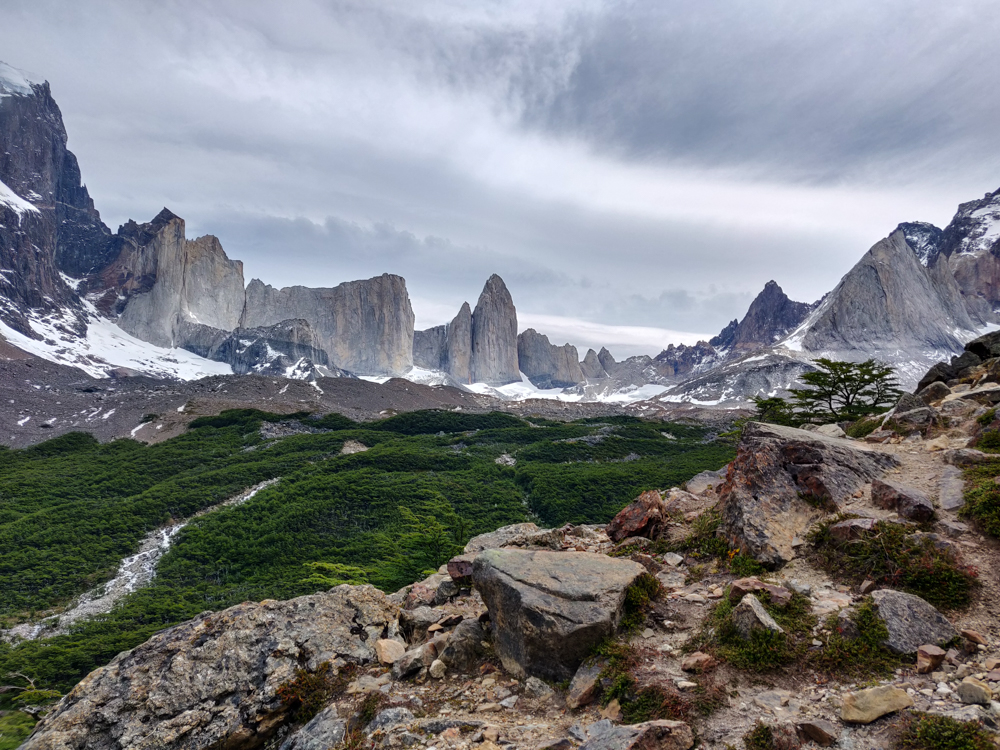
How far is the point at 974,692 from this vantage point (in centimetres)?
436

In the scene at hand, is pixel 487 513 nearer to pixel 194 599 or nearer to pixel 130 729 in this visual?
pixel 194 599

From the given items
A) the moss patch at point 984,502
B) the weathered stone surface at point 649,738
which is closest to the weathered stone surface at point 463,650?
the weathered stone surface at point 649,738

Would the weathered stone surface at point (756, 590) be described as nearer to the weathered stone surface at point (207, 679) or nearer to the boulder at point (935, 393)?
the weathered stone surface at point (207, 679)

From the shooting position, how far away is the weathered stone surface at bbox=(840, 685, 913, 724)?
4.55 metres

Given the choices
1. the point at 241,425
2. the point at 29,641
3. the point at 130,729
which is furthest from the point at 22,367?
the point at 130,729

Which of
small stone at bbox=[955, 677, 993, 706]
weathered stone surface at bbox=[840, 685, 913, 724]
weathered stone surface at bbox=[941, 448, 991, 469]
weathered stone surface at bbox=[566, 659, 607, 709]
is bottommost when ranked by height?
weathered stone surface at bbox=[566, 659, 607, 709]

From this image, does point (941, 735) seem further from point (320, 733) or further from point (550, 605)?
point (320, 733)

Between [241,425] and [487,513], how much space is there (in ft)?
232

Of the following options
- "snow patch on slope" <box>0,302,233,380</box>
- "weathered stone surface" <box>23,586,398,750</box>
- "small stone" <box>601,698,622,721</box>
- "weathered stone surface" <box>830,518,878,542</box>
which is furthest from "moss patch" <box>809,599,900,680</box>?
"snow patch on slope" <box>0,302,233,380</box>

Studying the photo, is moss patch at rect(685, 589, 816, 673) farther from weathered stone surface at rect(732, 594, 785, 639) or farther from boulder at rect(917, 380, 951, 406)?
boulder at rect(917, 380, 951, 406)

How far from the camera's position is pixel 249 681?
7.38 m

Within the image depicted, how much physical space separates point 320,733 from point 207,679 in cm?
223

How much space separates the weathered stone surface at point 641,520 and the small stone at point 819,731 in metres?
5.53

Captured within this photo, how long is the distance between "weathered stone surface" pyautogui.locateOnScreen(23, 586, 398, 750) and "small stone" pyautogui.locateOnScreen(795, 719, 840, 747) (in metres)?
5.97
